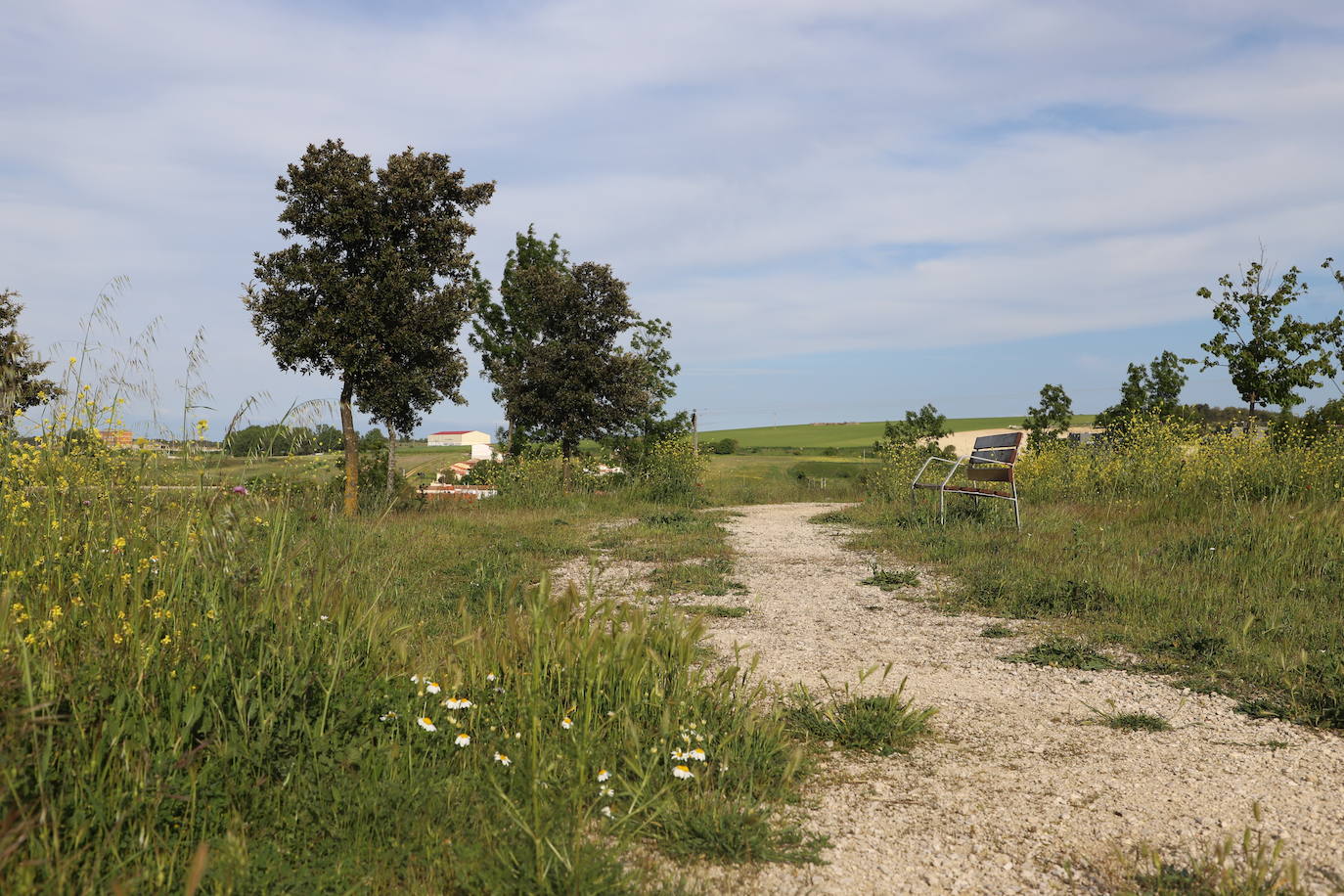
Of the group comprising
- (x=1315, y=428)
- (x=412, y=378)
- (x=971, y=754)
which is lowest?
(x=971, y=754)

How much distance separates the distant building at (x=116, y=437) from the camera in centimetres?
366

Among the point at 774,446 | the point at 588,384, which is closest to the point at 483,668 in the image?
the point at 588,384

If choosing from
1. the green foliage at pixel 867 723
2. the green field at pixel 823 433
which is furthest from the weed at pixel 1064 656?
the green field at pixel 823 433

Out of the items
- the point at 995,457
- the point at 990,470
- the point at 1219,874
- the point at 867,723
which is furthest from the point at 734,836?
the point at 990,470

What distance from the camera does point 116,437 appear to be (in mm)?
3760

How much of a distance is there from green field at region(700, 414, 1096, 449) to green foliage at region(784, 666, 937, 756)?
55.4 metres

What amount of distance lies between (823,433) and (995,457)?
2486 inches

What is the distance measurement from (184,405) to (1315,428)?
1675 centimetres

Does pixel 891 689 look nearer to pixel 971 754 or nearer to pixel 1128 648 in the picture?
pixel 971 754

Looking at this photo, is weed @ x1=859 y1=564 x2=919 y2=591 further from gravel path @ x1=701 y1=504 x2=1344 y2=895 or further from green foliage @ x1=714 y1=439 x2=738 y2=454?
green foliage @ x1=714 y1=439 x2=738 y2=454

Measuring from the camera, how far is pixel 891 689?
13.1 ft

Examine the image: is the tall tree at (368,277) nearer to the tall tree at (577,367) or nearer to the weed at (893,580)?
the tall tree at (577,367)

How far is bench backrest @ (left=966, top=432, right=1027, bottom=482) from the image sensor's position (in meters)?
9.42

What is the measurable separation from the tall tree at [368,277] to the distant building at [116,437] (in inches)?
363
